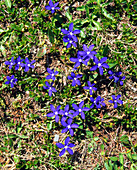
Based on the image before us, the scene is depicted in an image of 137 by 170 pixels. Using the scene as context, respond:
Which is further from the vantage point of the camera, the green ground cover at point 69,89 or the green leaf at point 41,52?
the green leaf at point 41,52

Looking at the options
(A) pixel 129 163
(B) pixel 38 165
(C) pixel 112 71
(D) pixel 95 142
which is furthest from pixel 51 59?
(A) pixel 129 163

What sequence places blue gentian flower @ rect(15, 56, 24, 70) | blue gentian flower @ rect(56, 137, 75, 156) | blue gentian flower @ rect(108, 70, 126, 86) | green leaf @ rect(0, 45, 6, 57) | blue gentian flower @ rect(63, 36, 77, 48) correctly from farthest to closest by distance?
green leaf @ rect(0, 45, 6, 57) → blue gentian flower @ rect(15, 56, 24, 70) → blue gentian flower @ rect(108, 70, 126, 86) → blue gentian flower @ rect(63, 36, 77, 48) → blue gentian flower @ rect(56, 137, 75, 156)

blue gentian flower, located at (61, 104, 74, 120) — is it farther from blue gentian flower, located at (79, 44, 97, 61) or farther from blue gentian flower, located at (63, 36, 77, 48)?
blue gentian flower, located at (63, 36, 77, 48)

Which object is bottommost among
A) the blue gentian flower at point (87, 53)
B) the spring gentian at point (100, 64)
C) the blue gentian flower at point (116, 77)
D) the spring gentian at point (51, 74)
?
the blue gentian flower at point (116, 77)

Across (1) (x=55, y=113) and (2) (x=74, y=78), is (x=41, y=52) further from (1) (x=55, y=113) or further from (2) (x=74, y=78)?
(1) (x=55, y=113)

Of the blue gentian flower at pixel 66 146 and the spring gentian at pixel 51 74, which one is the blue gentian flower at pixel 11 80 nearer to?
the spring gentian at pixel 51 74

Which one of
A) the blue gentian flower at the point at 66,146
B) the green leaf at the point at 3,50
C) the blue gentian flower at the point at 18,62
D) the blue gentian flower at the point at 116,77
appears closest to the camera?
the blue gentian flower at the point at 66,146

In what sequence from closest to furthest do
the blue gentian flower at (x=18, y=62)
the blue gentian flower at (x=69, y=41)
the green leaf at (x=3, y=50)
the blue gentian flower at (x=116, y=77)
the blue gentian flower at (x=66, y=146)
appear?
the blue gentian flower at (x=66, y=146)
the blue gentian flower at (x=69, y=41)
the blue gentian flower at (x=116, y=77)
the blue gentian flower at (x=18, y=62)
the green leaf at (x=3, y=50)

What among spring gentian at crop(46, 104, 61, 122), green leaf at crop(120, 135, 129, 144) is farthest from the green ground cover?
spring gentian at crop(46, 104, 61, 122)

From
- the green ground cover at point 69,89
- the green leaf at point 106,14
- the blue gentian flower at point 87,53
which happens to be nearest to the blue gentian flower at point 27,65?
the green ground cover at point 69,89

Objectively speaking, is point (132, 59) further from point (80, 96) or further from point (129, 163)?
point (129, 163)

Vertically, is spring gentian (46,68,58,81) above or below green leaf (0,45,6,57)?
below
